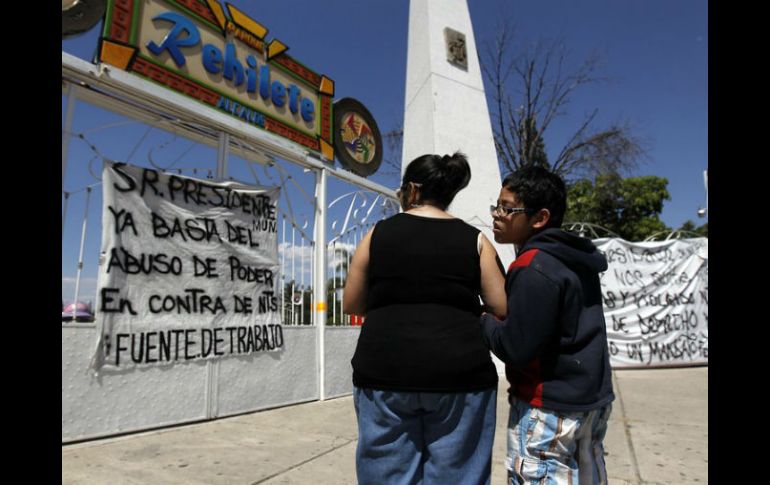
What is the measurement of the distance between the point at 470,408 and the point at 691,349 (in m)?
9.00

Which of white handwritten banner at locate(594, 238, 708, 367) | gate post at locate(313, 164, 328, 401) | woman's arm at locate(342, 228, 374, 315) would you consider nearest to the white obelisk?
gate post at locate(313, 164, 328, 401)

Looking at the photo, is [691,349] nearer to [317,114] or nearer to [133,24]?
[317,114]

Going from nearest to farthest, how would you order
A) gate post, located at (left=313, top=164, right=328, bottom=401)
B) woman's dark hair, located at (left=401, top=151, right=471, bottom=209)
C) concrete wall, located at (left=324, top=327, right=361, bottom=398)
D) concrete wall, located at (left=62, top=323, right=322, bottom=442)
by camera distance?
1. woman's dark hair, located at (left=401, top=151, right=471, bottom=209)
2. concrete wall, located at (left=62, top=323, right=322, bottom=442)
3. gate post, located at (left=313, top=164, right=328, bottom=401)
4. concrete wall, located at (left=324, top=327, right=361, bottom=398)

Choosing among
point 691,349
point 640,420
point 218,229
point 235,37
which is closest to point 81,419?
point 218,229

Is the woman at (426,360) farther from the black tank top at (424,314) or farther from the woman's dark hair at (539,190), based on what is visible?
the woman's dark hair at (539,190)

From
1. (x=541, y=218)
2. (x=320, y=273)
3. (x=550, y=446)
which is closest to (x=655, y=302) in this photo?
(x=320, y=273)

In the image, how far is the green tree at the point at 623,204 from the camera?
745 inches

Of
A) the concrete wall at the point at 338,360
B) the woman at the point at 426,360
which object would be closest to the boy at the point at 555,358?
the woman at the point at 426,360

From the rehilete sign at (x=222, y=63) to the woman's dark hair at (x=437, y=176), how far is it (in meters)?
3.47

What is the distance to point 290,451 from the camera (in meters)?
3.44

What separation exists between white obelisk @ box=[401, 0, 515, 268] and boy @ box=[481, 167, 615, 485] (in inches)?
209

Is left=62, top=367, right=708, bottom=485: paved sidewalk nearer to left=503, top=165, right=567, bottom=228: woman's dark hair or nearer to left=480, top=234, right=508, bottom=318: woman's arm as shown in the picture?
left=480, top=234, right=508, bottom=318: woman's arm

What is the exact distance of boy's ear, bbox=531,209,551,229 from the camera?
1.63 metres
